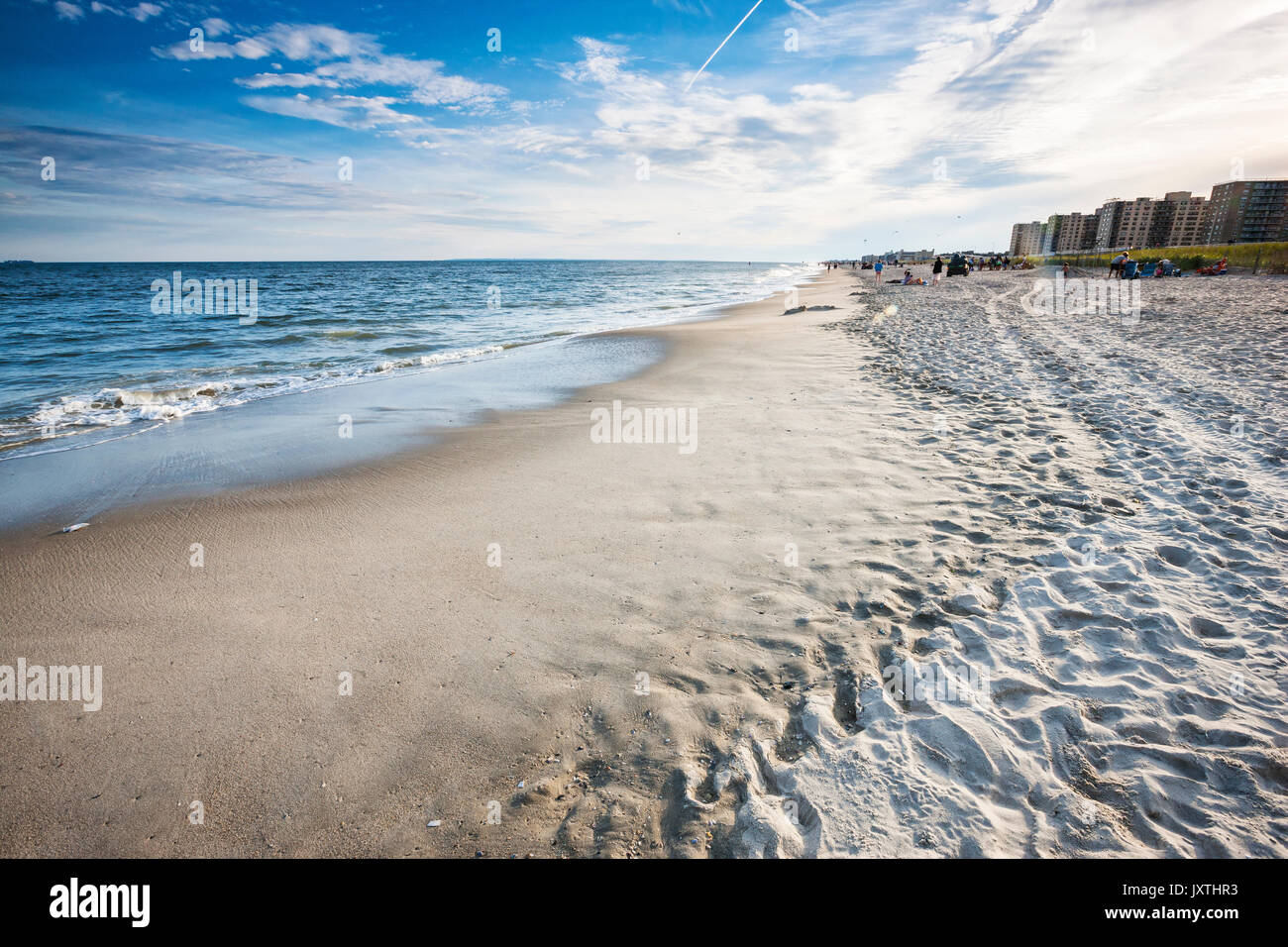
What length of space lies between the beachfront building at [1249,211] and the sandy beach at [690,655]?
165 m

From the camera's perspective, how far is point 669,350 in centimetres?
1672

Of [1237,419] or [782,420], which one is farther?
[782,420]

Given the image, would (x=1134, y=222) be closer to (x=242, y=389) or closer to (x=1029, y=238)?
(x=1029, y=238)

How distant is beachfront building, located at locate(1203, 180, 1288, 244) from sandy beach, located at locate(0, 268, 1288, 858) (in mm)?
165049

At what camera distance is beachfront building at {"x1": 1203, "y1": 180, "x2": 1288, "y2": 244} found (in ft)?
375

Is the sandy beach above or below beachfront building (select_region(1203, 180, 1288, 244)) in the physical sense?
below

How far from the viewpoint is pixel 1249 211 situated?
119 metres

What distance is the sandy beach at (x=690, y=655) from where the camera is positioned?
2.52 m

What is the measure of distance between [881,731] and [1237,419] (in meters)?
8.38

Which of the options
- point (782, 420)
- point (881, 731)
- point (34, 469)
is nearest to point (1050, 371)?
point (782, 420)
